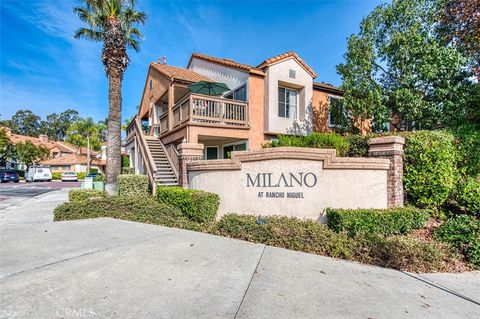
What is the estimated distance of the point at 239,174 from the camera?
7.35 meters

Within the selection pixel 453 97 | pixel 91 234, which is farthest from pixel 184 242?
pixel 453 97

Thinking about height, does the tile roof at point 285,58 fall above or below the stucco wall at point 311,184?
above

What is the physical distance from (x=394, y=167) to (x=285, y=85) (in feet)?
27.6

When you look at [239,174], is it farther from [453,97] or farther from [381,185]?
[453,97]

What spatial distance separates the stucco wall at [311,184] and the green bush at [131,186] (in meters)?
5.47

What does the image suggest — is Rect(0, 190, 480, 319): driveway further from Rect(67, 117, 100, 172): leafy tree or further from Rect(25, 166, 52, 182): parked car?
Rect(67, 117, 100, 172): leafy tree

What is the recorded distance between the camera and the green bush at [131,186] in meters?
10.5

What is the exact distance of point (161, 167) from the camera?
12.3 m

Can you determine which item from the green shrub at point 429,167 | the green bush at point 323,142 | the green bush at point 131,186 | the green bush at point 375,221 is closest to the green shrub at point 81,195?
the green bush at point 131,186

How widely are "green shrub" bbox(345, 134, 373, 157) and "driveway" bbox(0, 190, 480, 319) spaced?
4.03 metres

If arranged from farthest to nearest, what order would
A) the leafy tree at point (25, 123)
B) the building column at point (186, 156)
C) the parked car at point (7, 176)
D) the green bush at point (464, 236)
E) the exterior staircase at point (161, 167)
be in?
1. the leafy tree at point (25, 123)
2. the parked car at point (7, 176)
3. the exterior staircase at point (161, 167)
4. the building column at point (186, 156)
5. the green bush at point (464, 236)

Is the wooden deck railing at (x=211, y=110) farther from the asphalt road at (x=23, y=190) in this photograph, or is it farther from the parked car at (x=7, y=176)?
the parked car at (x=7, y=176)

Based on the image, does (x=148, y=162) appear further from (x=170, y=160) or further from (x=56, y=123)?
(x=56, y=123)

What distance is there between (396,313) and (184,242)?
4023 mm
